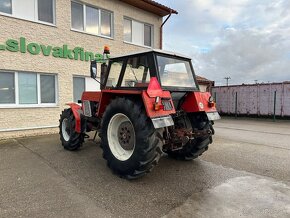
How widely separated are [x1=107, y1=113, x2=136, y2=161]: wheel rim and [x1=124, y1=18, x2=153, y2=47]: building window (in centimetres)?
745

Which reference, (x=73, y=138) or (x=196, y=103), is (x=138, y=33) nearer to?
(x=73, y=138)

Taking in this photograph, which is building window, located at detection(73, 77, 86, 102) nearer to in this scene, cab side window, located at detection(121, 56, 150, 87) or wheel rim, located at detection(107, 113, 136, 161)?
cab side window, located at detection(121, 56, 150, 87)

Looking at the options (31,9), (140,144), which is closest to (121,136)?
(140,144)

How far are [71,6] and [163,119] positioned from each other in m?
7.41

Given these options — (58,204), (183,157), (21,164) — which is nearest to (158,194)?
(58,204)

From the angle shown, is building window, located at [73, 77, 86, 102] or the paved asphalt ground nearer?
the paved asphalt ground

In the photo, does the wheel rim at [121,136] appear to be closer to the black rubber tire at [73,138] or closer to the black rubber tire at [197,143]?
the black rubber tire at [197,143]

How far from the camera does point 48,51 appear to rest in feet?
26.7

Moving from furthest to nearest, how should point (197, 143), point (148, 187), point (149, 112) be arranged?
point (197, 143) < point (148, 187) < point (149, 112)

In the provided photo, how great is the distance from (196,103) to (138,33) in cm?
801

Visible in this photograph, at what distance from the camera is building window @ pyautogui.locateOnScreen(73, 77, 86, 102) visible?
914cm

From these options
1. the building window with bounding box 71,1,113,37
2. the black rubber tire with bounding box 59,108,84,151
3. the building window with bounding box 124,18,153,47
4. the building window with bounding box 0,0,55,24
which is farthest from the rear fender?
the building window with bounding box 124,18,153,47

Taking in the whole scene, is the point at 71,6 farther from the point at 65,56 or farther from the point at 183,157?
the point at 183,157

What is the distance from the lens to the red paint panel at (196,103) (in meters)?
4.36
